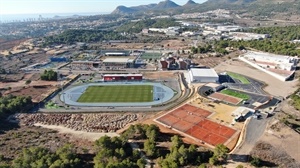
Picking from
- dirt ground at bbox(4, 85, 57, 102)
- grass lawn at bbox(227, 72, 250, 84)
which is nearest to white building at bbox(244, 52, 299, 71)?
grass lawn at bbox(227, 72, 250, 84)

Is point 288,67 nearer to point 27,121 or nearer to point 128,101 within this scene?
point 128,101

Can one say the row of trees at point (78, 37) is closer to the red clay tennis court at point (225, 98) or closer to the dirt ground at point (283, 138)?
the red clay tennis court at point (225, 98)

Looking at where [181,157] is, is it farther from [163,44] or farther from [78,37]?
[78,37]

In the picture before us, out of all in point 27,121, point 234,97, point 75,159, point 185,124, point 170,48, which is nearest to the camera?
→ point 75,159

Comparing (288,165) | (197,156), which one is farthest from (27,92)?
(288,165)

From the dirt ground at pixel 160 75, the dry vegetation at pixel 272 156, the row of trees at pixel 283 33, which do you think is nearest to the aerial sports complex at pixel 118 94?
the dirt ground at pixel 160 75
